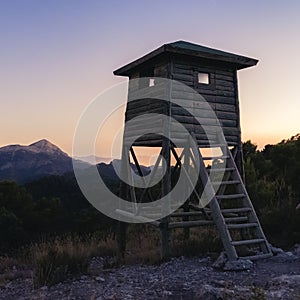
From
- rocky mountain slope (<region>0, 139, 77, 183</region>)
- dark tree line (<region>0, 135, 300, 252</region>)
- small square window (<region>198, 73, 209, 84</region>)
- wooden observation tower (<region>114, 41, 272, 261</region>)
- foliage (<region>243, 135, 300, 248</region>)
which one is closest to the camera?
wooden observation tower (<region>114, 41, 272, 261</region>)

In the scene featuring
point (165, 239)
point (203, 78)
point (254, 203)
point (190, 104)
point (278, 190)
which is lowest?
point (165, 239)

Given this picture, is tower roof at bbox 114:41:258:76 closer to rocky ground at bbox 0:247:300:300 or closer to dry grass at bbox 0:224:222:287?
dry grass at bbox 0:224:222:287

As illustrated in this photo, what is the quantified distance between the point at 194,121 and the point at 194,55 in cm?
155

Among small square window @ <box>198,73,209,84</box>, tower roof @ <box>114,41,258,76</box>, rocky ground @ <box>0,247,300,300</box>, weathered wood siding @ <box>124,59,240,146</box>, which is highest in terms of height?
tower roof @ <box>114,41,258,76</box>

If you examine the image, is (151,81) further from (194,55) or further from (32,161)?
(32,161)

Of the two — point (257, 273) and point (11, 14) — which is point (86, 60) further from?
point (257, 273)

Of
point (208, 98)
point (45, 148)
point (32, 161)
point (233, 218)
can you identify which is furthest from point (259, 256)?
point (45, 148)

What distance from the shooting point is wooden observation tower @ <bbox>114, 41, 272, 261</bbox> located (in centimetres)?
902

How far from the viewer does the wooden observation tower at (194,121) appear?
9.02 m

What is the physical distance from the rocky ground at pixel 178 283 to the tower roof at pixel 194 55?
4.64m

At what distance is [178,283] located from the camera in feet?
22.0

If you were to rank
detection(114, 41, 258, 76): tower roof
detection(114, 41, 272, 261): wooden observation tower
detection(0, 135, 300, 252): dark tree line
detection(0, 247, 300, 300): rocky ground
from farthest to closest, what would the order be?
detection(0, 135, 300, 252): dark tree line → detection(114, 41, 258, 76): tower roof → detection(114, 41, 272, 261): wooden observation tower → detection(0, 247, 300, 300): rocky ground

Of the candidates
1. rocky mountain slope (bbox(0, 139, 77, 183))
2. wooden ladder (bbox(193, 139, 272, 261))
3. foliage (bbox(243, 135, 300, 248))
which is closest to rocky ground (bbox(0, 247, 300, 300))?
wooden ladder (bbox(193, 139, 272, 261))

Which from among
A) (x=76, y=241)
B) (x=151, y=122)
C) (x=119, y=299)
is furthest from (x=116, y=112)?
(x=119, y=299)
